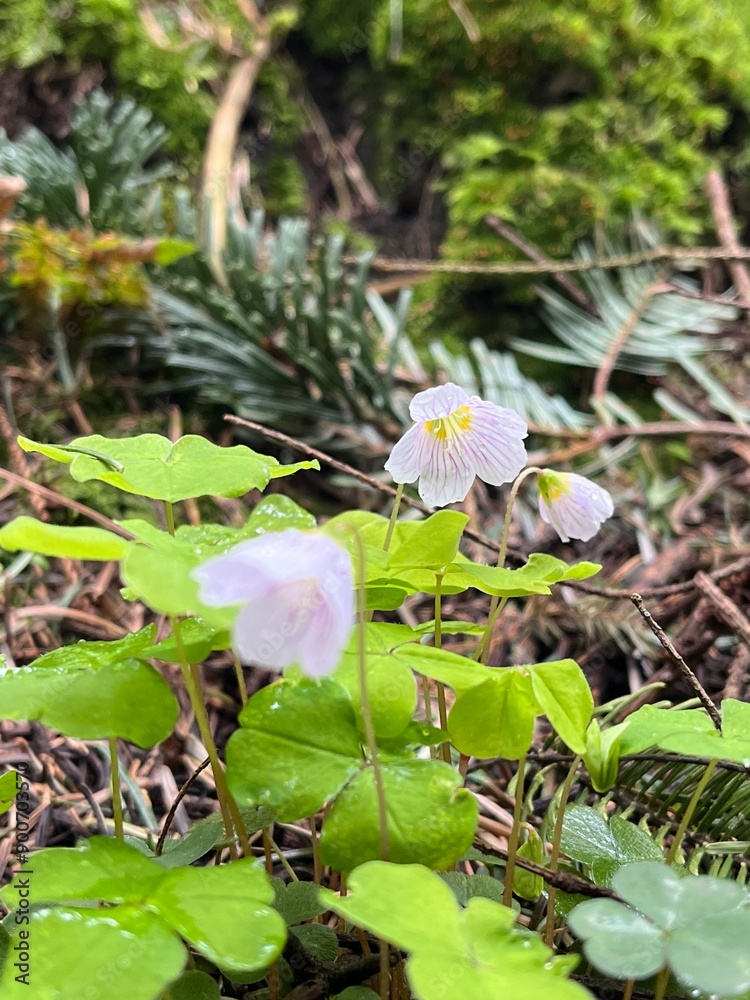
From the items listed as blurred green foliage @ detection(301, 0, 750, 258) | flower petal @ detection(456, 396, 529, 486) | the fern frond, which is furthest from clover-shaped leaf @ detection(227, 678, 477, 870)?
blurred green foliage @ detection(301, 0, 750, 258)

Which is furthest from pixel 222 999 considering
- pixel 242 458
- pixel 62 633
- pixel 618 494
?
pixel 618 494

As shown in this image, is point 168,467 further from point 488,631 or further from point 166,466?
point 488,631

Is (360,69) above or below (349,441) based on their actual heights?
above

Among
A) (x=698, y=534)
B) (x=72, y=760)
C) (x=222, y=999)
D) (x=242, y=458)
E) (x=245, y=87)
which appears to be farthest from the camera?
(x=245, y=87)

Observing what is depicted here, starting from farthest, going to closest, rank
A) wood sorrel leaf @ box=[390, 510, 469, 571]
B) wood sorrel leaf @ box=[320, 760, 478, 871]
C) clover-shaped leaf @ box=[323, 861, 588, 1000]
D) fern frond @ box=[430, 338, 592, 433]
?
fern frond @ box=[430, 338, 592, 433] → wood sorrel leaf @ box=[390, 510, 469, 571] → wood sorrel leaf @ box=[320, 760, 478, 871] → clover-shaped leaf @ box=[323, 861, 588, 1000]

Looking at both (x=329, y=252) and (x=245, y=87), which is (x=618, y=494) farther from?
(x=245, y=87)

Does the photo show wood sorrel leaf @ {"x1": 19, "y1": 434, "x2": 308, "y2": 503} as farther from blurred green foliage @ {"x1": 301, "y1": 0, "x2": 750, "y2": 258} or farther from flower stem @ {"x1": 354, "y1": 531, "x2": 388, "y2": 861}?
blurred green foliage @ {"x1": 301, "y1": 0, "x2": 750, "y2": 258}

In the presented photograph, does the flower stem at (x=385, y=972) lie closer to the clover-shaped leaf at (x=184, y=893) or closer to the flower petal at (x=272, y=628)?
the clover-shaped leaf at (x=184, y=893)

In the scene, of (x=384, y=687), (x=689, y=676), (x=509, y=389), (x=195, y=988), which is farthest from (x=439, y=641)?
(x=509, y=389)

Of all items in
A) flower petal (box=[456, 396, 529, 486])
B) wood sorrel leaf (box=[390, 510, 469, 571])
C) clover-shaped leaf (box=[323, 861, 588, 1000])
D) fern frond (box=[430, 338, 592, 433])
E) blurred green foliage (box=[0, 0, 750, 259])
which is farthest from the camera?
blurred green foliage (box=[0, 0, 750, 259])
